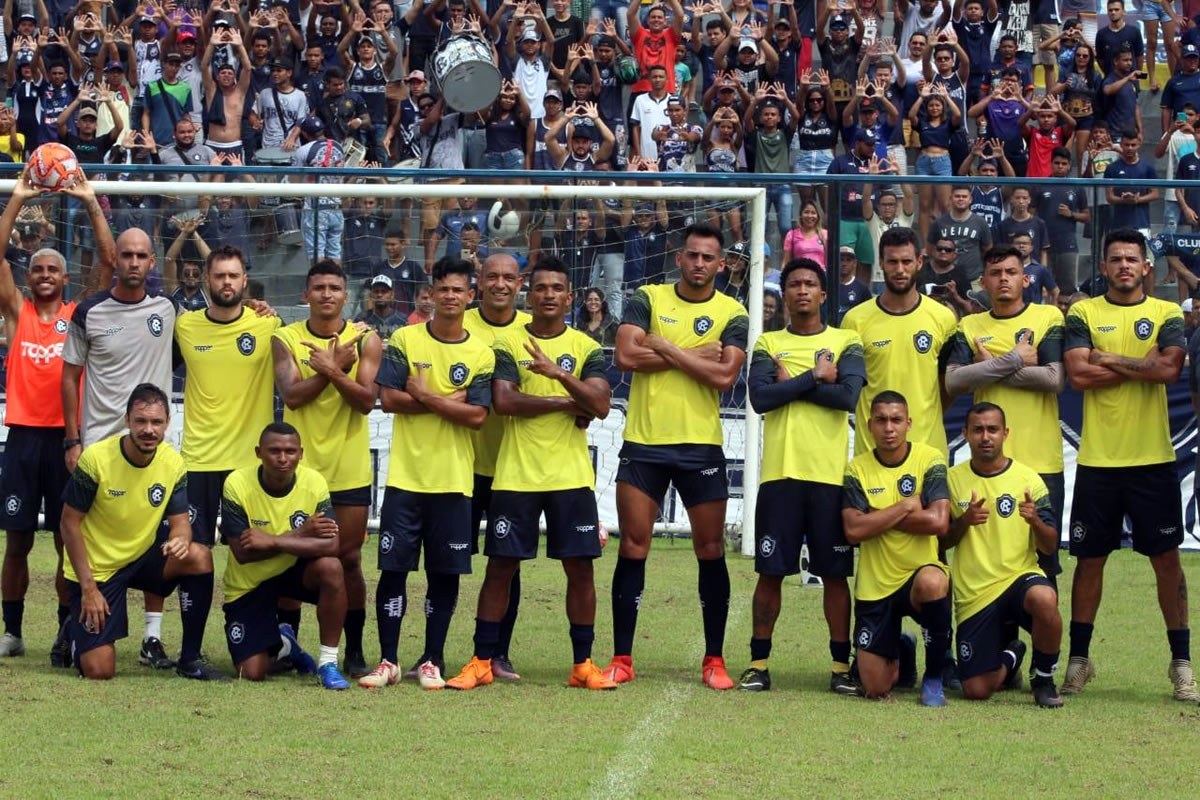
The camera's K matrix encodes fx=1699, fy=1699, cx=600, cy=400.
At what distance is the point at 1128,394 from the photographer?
27.8 ft

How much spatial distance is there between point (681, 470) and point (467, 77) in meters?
10.1

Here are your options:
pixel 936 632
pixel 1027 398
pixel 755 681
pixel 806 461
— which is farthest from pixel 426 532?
pixel 1027 398

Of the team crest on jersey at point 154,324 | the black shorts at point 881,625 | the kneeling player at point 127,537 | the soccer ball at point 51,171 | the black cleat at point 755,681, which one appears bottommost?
the black cleat at point 755,681

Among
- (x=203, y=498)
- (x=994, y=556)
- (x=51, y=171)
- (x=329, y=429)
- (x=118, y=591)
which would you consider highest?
(x=51, y=171)

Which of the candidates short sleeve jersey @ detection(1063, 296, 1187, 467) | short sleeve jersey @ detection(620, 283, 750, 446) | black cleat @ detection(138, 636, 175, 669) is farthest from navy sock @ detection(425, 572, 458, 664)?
short sleeve jersey @ detection(1063, 296, 1187, 467)

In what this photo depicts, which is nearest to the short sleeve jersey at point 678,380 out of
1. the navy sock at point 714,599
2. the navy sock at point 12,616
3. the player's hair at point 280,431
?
the navy sock at point 714,599

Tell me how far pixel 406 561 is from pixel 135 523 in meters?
Result: 1.37

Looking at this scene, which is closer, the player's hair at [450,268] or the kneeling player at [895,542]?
the kneeling player at [895,542]

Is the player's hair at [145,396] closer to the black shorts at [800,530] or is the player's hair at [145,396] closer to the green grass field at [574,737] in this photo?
the green grass field at [574,737]

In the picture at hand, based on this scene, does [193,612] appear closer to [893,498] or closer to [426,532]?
[426,532]

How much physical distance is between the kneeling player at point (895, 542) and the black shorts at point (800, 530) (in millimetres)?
98

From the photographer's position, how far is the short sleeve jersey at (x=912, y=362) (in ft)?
28.2

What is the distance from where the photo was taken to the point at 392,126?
59.7ft

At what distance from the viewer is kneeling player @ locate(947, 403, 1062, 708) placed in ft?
26.6
